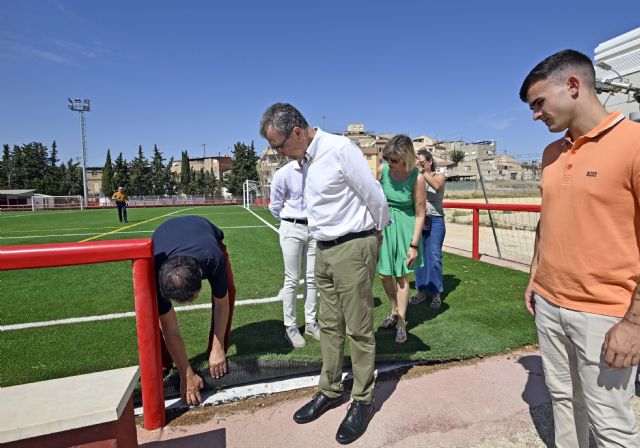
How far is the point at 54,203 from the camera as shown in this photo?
1943 inches

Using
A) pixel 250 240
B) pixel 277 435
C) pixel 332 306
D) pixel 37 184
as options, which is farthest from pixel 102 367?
pixel 37 184

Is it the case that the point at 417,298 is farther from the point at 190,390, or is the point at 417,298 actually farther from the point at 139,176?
the point at 139,176

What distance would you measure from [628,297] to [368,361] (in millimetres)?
1418

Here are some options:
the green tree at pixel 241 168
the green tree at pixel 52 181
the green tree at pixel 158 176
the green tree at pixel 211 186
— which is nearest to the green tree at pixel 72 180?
the green tree at pixel 52 181

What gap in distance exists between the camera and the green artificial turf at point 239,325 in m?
3.10

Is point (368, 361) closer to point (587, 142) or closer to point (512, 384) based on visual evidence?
point (512, 384)

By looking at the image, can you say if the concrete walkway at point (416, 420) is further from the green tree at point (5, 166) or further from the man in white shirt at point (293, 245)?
the green tree at point (5, 166)

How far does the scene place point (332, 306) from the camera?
245 centimetres

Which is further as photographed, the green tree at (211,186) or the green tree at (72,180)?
the green tree at (211,186)

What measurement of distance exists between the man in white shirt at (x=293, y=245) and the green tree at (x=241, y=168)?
66.1 metres

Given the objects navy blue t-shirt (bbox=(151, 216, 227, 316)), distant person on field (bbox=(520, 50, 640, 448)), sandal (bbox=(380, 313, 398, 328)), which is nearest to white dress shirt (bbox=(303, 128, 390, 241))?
navy blue t-shirt (bbox=(151, 216, 227, 316))

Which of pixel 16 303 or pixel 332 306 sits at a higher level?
pixel 332 306

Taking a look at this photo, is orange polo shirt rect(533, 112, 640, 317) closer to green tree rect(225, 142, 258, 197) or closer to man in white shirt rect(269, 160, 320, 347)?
man in white shirt rect(269, 160, 320, 347)

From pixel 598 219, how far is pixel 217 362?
7.87ft
